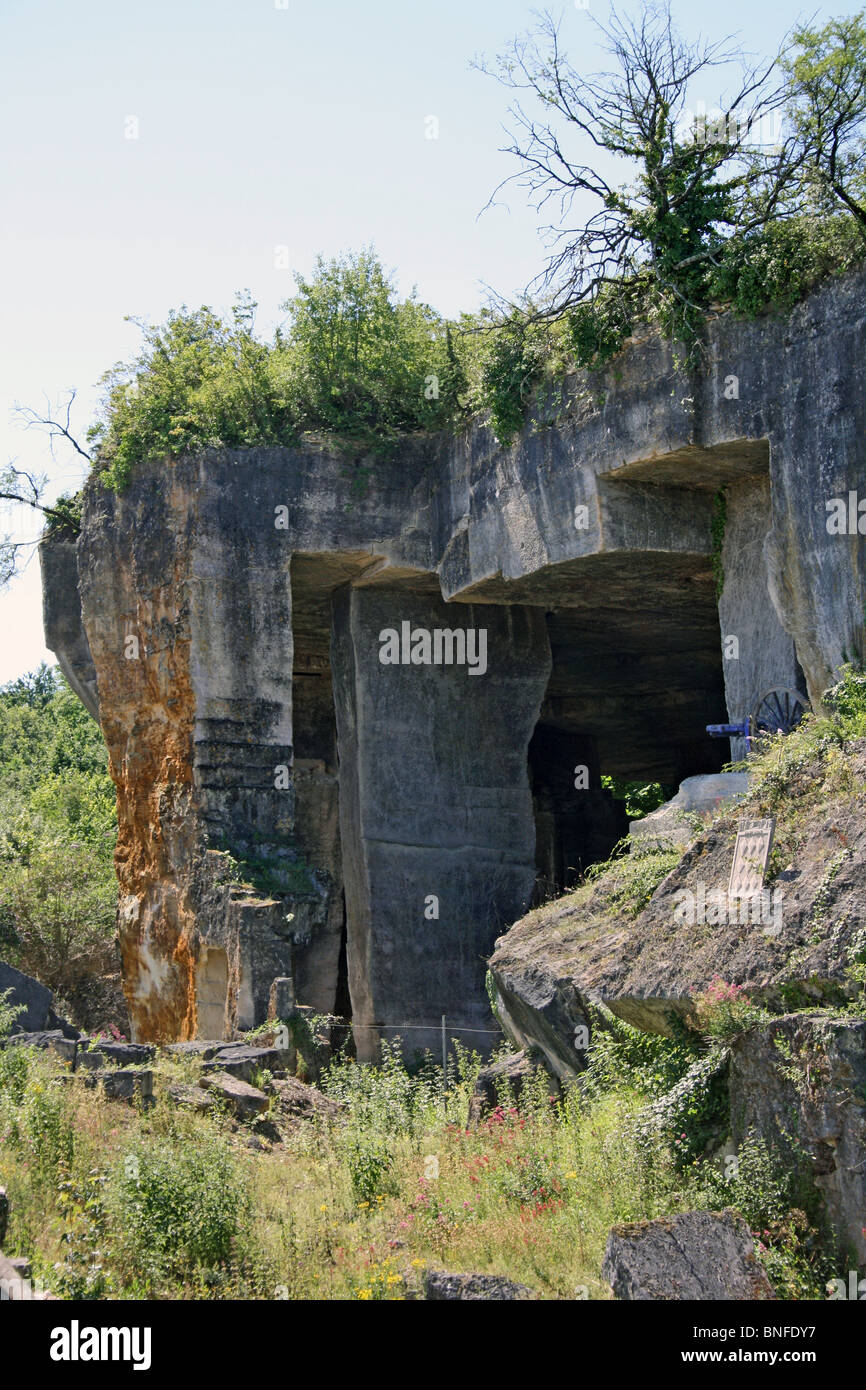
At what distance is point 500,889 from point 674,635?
513 centimetres

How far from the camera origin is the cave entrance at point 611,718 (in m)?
22.0

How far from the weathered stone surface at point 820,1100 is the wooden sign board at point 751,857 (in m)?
1.19

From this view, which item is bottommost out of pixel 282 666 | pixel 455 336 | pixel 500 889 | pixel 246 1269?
pixel 246 1269

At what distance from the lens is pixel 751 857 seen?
1021cm

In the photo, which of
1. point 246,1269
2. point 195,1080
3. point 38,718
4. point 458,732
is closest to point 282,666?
point 458,732

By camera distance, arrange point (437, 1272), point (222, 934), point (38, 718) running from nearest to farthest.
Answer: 1. point (437, 1272)
2. point (222, 934)
3. point (38, 718)

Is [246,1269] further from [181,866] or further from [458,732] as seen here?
[458,732]

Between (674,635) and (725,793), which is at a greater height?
(674,635)

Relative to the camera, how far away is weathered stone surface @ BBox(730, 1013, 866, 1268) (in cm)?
825

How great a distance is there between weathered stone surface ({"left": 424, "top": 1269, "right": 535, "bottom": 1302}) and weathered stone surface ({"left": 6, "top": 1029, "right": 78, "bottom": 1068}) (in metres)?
6.30

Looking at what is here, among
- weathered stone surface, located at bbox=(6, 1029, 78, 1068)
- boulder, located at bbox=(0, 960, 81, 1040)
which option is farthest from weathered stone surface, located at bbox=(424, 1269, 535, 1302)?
boulder, located at bbox=(0, 960, 81, 1040)

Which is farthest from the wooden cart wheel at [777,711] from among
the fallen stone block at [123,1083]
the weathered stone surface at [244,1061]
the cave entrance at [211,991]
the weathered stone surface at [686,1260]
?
the weathered stone surface at [686,1260]

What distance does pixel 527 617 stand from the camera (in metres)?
20.1
